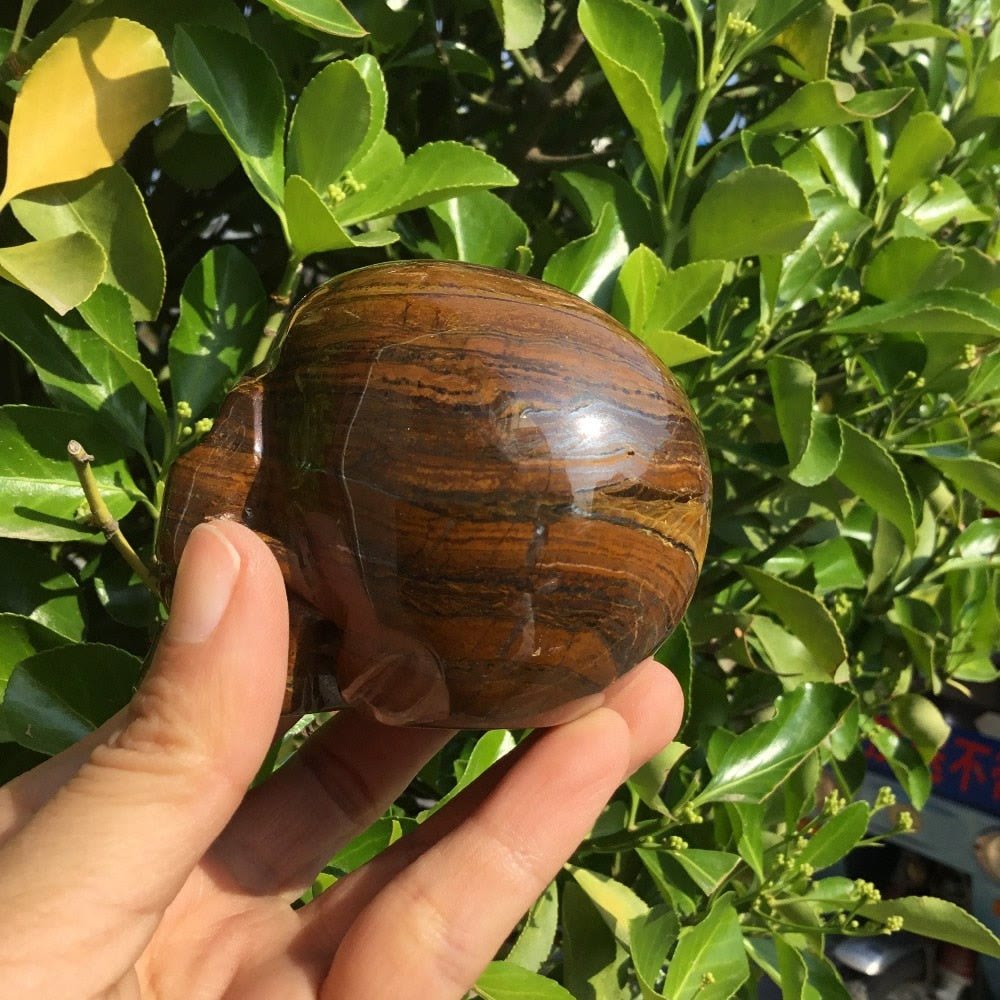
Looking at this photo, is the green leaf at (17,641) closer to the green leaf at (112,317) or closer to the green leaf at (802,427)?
the green leaf at (112,317)

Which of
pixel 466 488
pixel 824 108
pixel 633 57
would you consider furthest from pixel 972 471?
pixel 466 488

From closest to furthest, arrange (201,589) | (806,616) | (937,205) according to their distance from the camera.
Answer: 1. (201,589)
2. (806,616)
3. (937,205)

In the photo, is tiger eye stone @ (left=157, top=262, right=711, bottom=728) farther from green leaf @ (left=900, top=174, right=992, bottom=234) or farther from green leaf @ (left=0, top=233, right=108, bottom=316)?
green leaf @ (left=900, top=174, right=992, bottom=234)

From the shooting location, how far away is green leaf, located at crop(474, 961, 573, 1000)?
2.07 ft

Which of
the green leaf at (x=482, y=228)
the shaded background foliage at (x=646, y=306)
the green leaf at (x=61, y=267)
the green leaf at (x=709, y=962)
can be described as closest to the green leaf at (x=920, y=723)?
the shaded background foliage at (x=646, y=306)

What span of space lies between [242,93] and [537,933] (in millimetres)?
674

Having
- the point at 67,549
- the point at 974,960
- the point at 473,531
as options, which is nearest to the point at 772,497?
the point at 473,531

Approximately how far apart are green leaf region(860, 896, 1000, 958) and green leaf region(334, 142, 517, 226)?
0.67 m

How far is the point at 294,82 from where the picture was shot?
82 cm

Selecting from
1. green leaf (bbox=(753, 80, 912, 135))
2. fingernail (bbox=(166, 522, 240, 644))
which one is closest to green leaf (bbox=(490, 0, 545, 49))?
green leaf (bbox=(753, 80, 912, 135))

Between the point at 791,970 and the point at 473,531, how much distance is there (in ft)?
1.76

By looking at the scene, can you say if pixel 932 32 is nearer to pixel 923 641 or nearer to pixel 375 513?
pixel 923 641

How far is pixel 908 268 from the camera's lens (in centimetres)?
82

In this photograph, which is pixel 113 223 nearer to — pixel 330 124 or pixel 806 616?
pixel 330 124
